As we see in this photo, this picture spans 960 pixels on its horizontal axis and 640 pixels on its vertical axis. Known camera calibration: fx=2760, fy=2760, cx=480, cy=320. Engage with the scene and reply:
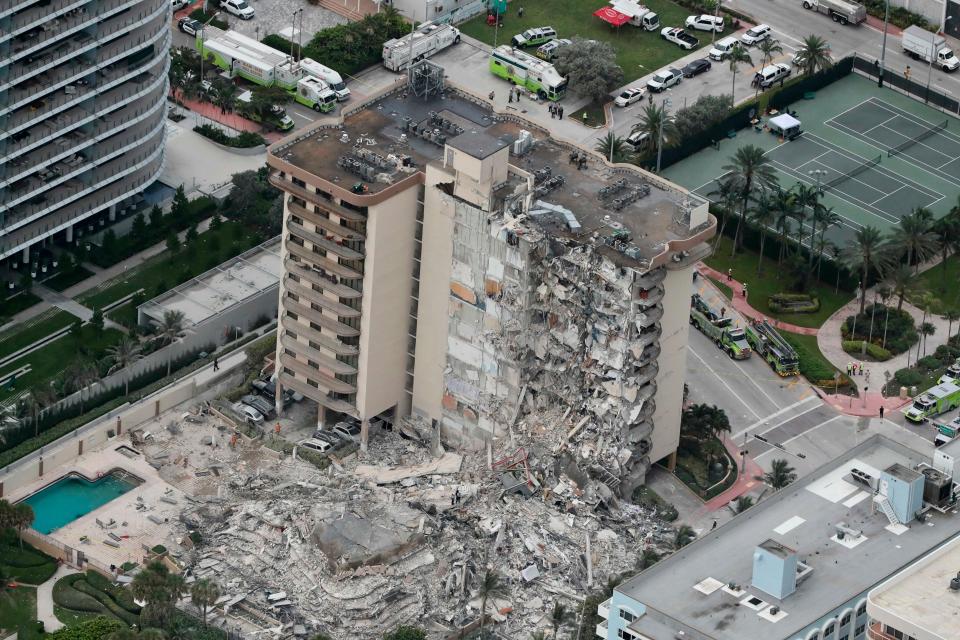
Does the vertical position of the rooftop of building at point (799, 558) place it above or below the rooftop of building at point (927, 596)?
below

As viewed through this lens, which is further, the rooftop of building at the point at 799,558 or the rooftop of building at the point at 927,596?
the rooftop of building at the point at 799,558

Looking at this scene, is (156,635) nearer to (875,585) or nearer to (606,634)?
(606,634)

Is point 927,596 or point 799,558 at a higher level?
point 927,596

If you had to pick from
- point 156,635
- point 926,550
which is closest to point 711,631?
point 926,550

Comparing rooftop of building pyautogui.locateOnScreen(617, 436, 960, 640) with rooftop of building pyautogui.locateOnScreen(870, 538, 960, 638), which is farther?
rooftop of building pyautogui.locateOnScreen(617, 436, 960, 640)

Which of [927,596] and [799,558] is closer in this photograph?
[927,596]
